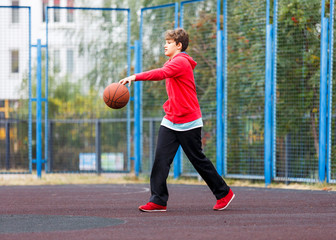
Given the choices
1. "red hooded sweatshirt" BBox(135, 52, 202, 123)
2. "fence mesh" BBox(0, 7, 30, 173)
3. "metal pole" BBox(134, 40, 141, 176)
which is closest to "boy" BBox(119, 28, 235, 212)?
"red hooded sweatshirt" BBox(135, 52, 202, 123)

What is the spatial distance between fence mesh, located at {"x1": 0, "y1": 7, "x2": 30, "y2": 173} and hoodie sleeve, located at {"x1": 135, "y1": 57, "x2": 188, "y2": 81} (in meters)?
7.72

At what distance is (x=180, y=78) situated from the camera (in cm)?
Answer: 747

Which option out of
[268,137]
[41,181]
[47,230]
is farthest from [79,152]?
[47,230]

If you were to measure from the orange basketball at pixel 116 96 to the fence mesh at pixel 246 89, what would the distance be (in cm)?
585

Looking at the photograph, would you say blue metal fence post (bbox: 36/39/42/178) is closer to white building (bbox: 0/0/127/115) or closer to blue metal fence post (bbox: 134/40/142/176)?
white building (bbox: 0/0/127/115)

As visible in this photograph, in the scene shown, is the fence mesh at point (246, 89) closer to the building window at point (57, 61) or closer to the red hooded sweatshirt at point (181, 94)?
the red hooded sweatshirt at point (181, 94)

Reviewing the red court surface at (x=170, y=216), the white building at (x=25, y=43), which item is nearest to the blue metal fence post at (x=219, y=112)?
the red court surface at (x=170, y=216)

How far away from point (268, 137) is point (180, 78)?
5.37 m

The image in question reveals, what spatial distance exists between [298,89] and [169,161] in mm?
5678

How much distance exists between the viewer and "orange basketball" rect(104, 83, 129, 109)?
7.57 metres

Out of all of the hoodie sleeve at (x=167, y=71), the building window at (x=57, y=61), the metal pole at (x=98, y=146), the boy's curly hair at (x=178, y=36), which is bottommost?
the metal pole at (x=98, y=146)

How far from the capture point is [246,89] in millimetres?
13227

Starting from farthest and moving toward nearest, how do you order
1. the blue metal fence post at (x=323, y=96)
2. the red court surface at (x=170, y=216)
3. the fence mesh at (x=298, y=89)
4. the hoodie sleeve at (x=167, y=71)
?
the fence mesh at (x=298, y=89), the blue metal fence post at (x=323, y=96), the hoodie sleeve at (x=167, y=71), the red court surface at (x=170, y=216)

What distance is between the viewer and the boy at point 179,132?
7.49 m
